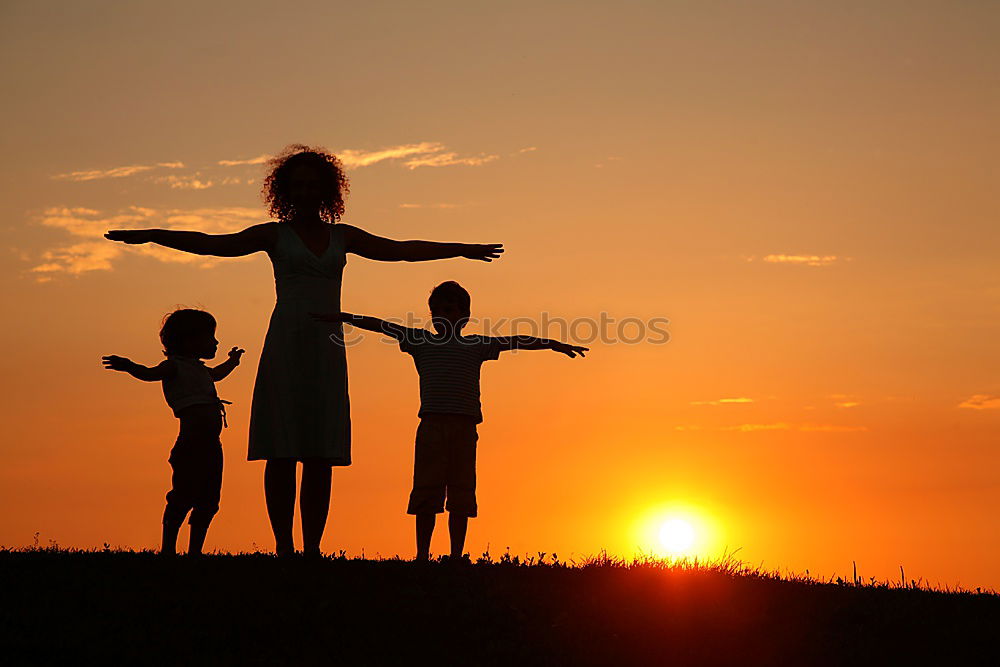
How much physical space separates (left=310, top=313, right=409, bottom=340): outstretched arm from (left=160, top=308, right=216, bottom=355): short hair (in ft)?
6.74

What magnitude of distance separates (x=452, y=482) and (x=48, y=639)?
4661 millimetres

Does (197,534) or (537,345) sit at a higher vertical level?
(537,345)

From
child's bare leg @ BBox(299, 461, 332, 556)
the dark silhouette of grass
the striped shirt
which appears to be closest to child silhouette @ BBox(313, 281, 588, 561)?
the striped shirt

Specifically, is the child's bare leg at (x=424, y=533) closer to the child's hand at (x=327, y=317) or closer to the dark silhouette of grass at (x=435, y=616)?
the dark silhouette of grass at (x=435, y=616)

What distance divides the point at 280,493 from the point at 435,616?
194 cm

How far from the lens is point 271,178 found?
492 inches

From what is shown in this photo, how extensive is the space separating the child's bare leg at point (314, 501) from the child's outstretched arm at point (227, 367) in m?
2.81

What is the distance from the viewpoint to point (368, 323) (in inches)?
505

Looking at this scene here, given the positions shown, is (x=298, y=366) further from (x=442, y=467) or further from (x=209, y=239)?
(x=442, y=467)

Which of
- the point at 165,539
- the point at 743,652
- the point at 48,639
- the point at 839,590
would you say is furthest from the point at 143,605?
the point at 839,590

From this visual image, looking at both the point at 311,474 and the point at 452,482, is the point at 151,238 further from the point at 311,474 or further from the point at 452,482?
the point at 452,482

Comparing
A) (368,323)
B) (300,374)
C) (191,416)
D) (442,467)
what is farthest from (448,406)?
(191,416)

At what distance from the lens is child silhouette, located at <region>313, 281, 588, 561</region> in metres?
13.1

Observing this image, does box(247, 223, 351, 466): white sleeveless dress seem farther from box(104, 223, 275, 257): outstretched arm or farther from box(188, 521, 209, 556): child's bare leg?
box(188, 521, 209, 556): child's bare leg
